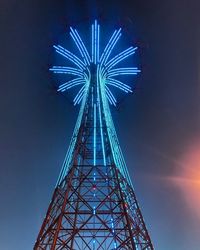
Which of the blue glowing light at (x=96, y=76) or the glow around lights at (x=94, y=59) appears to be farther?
the glow around lights at (x=94, y=59)

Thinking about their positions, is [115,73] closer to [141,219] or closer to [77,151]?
[77,151]

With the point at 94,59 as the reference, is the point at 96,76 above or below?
below

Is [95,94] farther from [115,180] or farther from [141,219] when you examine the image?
[141,219]

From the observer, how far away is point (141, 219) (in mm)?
27375

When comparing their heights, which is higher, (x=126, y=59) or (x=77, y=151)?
(x=126, y=59)

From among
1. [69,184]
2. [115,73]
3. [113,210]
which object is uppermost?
[115,73]

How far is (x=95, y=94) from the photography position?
33.7 m

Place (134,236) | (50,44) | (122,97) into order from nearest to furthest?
(134,236) < (50,44) < (122,97)

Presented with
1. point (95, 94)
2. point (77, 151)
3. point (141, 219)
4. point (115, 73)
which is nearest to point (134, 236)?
point (141, 219)

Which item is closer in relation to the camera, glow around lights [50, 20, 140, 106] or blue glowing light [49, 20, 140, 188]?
blue glowing light [49, 20, 140, 188]

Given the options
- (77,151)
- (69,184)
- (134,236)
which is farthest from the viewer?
(77,151)

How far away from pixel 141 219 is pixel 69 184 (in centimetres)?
521

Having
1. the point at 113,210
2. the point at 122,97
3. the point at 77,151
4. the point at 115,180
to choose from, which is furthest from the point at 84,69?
the point at 113,210

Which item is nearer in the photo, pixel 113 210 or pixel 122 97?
pixel 113 210
